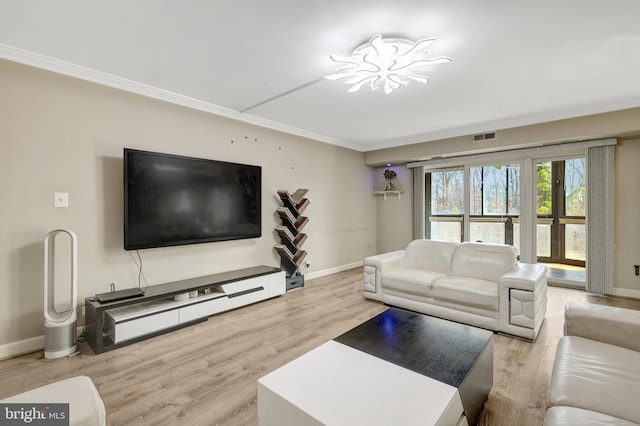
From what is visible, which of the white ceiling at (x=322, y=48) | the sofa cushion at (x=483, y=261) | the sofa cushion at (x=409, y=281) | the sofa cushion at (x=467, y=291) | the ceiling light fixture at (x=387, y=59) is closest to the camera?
the white ceiling at (x=322, y=48)

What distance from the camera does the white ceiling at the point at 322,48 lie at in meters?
1.86

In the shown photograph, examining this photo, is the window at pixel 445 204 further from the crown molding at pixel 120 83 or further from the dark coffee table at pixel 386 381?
the dark coffee table at pixel 386 381

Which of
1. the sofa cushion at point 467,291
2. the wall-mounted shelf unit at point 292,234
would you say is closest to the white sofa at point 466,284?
the sofa cushion at point 467,291

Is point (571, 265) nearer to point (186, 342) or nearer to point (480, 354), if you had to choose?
point (480, 354)

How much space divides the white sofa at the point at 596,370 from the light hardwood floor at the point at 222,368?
0.48 meters

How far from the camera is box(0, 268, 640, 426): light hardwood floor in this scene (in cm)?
178

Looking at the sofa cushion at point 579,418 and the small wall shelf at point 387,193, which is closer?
the sofa cushion at point 579,418

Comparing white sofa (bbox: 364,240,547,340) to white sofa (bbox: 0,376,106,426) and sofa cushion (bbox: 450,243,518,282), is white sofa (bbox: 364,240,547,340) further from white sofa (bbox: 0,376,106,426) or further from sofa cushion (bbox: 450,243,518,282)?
white sofa (bbox: 0,376,106,426)

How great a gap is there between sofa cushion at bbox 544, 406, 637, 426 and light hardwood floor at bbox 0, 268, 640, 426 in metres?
0.67

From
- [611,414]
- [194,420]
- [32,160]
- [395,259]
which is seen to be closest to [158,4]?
[32,160]

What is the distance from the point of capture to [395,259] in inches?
156

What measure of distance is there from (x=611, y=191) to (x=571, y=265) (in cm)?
129

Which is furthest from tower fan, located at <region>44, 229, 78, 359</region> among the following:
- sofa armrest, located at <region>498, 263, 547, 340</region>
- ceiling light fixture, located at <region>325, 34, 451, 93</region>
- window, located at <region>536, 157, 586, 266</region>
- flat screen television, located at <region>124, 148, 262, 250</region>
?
window, located at <region>536, 157, 586, 266</region>

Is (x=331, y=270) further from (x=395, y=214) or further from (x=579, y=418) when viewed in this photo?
(x=579, y=418)
